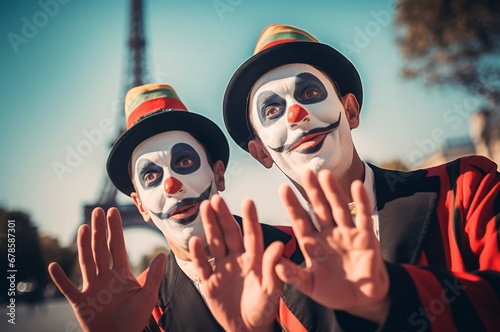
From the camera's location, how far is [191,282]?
2840 millimetres

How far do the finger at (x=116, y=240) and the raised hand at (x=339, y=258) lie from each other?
107 centimetres

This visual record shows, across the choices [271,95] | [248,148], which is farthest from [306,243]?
[248,148]

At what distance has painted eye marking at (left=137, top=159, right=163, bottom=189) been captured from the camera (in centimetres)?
276

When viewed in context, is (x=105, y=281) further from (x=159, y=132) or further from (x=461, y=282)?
(x=461, y=282)

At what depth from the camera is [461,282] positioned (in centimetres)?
180

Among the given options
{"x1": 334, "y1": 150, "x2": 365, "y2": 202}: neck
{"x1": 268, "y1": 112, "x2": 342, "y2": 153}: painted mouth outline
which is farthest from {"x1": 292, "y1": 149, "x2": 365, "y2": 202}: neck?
{"x1": 268, "y1": 112, "x2": 342, "y2": 153}: painted mouth outline

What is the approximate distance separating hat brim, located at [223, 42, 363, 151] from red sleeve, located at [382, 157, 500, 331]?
40.7 inches

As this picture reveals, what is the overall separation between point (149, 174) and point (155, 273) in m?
0.66

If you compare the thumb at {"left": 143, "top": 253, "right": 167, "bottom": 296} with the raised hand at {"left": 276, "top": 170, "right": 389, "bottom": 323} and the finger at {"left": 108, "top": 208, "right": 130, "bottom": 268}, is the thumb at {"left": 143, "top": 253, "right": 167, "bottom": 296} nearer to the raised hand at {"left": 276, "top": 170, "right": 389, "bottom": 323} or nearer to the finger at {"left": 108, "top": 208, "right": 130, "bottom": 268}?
the finger at {"left": 108, "top": 208, "right": 130, "bottom": 268}

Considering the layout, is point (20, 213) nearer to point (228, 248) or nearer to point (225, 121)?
point (225, 121)

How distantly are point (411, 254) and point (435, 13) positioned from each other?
23.3 ft

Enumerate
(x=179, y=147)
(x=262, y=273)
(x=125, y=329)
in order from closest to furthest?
(x=262, y=273)
(x=125, y=329)
(x=179, y=147)

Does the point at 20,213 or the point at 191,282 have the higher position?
the point at 20,213

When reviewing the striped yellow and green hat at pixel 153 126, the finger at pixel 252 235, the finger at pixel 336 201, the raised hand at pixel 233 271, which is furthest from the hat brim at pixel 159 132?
the finger at pixel 336 201
